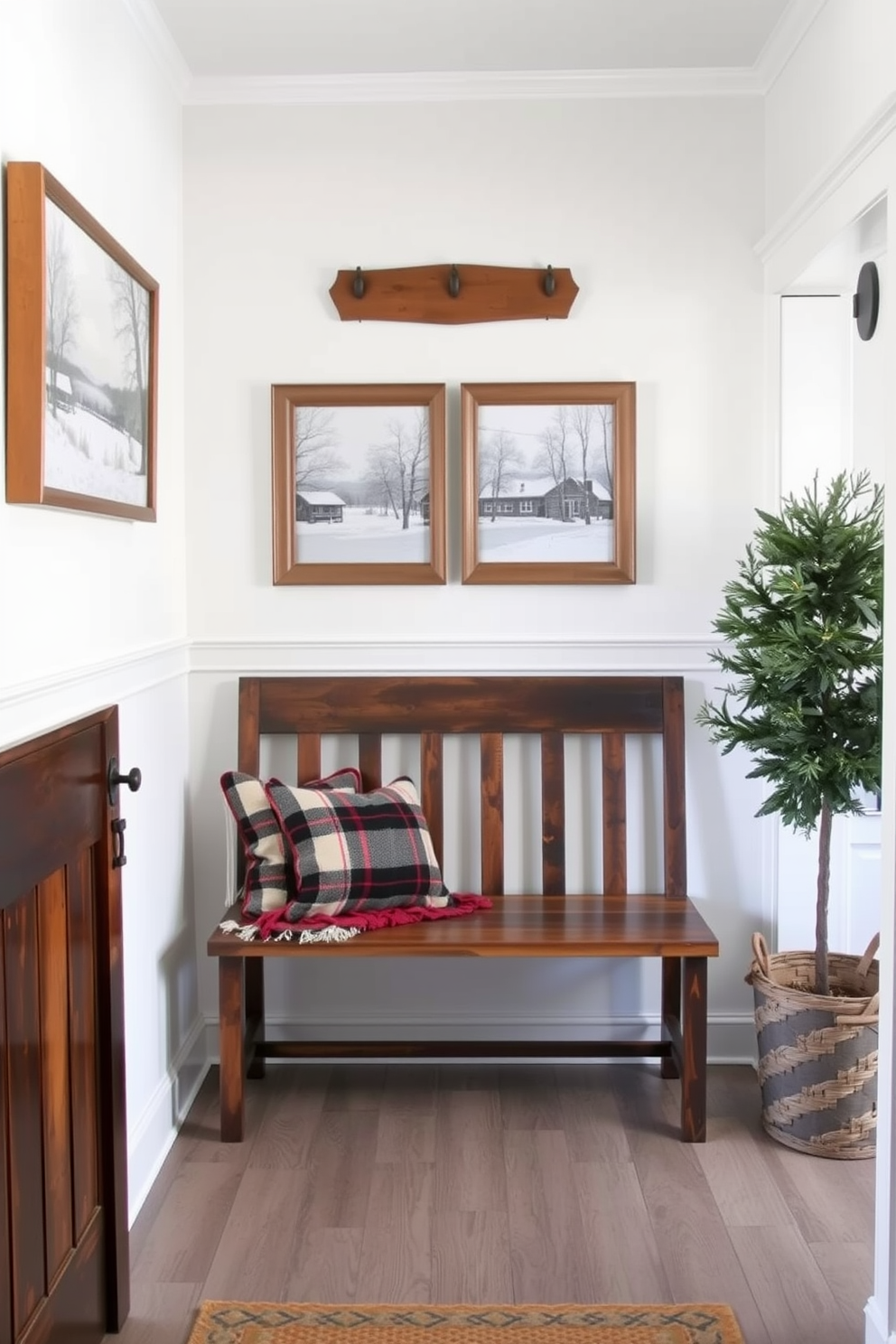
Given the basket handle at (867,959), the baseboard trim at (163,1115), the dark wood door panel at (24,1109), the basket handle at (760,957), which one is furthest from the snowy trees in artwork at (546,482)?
the dark wood door panel at (24,1109)

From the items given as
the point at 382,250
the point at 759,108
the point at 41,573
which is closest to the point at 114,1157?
the point at 41,573

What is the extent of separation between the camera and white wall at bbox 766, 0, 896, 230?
87.7 inches

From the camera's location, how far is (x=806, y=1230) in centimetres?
248

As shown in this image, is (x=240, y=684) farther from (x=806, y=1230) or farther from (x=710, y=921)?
(x=806, y=1230)

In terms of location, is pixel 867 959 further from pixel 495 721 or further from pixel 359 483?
pixel 359 483

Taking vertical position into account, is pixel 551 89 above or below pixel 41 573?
above

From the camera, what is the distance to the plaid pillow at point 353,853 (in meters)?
2.92

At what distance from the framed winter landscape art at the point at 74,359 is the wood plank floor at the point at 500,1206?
4.72ft

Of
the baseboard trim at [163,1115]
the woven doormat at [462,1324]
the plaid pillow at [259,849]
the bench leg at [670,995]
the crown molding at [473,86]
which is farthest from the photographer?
the bench leg at [670,995]

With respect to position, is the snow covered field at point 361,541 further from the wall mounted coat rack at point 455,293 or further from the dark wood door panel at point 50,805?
the dark wood door panel at point 50,805

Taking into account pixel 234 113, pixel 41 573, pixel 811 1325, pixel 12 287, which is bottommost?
pixel 811 1325

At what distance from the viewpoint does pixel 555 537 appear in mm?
3230

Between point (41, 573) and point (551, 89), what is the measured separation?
1.96 meters

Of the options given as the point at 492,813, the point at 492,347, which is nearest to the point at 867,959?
the point at 492,813
